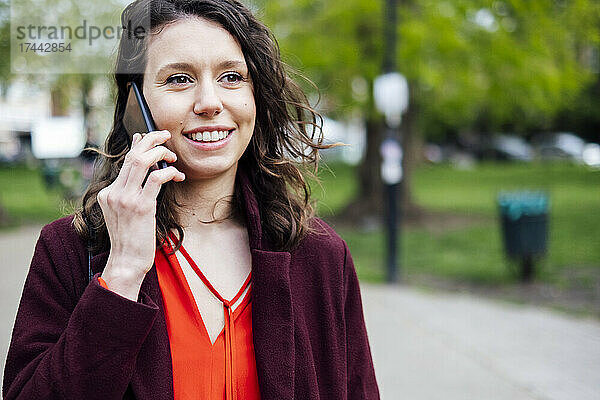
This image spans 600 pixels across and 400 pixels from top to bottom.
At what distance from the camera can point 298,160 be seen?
7.58 feet

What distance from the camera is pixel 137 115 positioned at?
1.83 meters

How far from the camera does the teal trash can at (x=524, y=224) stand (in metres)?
8.84

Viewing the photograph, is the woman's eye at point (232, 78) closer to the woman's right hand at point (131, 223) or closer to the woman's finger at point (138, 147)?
the woman's finger at point (138, 147)

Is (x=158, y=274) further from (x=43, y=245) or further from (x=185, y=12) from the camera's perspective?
(x=185, y=12)

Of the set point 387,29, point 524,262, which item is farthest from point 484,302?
point 387,29

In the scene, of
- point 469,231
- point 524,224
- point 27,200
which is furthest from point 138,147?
point 27,200

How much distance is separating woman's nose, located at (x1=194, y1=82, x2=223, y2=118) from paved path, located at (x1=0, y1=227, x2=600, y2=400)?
13.2 feet

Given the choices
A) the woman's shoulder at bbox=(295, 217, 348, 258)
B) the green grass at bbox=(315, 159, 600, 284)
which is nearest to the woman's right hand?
the woman's shoulder at bbox=(295, 217, 348, 258)

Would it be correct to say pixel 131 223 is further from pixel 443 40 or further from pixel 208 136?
pixel 443 40

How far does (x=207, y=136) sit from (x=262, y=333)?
53 cm

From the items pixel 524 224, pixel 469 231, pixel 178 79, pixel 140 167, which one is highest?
pixel 178 79

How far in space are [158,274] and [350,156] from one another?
1892 inches

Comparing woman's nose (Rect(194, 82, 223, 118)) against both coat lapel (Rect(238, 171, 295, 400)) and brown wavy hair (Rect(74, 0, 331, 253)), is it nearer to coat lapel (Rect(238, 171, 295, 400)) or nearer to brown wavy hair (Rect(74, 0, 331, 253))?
brown wavy hair (Rect(74, 0, 331, 253))

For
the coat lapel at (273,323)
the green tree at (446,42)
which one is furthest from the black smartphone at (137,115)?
the green tree at (446,42)
